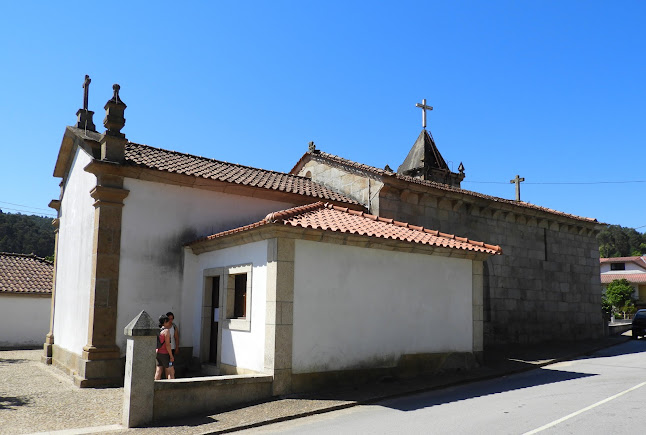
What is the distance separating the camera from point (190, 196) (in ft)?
40.2

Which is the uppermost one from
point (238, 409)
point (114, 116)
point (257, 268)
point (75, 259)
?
point (114, 116)

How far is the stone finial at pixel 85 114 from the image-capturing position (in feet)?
48.0

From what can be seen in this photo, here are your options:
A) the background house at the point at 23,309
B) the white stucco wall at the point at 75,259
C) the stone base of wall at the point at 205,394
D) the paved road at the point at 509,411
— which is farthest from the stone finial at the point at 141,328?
the background house at the point at 23,309

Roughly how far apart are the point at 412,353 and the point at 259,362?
348 centimetres

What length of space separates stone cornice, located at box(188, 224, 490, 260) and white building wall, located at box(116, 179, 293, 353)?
61cm

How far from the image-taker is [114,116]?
11539 millimetres

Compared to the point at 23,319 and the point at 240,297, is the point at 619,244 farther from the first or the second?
the point at 240,297

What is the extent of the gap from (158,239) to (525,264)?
39.9ft

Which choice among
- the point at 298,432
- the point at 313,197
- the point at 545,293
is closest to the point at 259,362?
the point at 298,432

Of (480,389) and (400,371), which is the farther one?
(400,371)

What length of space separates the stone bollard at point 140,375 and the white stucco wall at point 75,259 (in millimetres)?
4417

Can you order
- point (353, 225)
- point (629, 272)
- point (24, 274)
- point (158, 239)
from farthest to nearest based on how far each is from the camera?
point (629, 272)
point (24, 274)
point (158, 239)
point (353, 225)

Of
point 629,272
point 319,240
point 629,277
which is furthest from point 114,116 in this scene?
point 629,272

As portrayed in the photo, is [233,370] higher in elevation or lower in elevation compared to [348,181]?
lower
